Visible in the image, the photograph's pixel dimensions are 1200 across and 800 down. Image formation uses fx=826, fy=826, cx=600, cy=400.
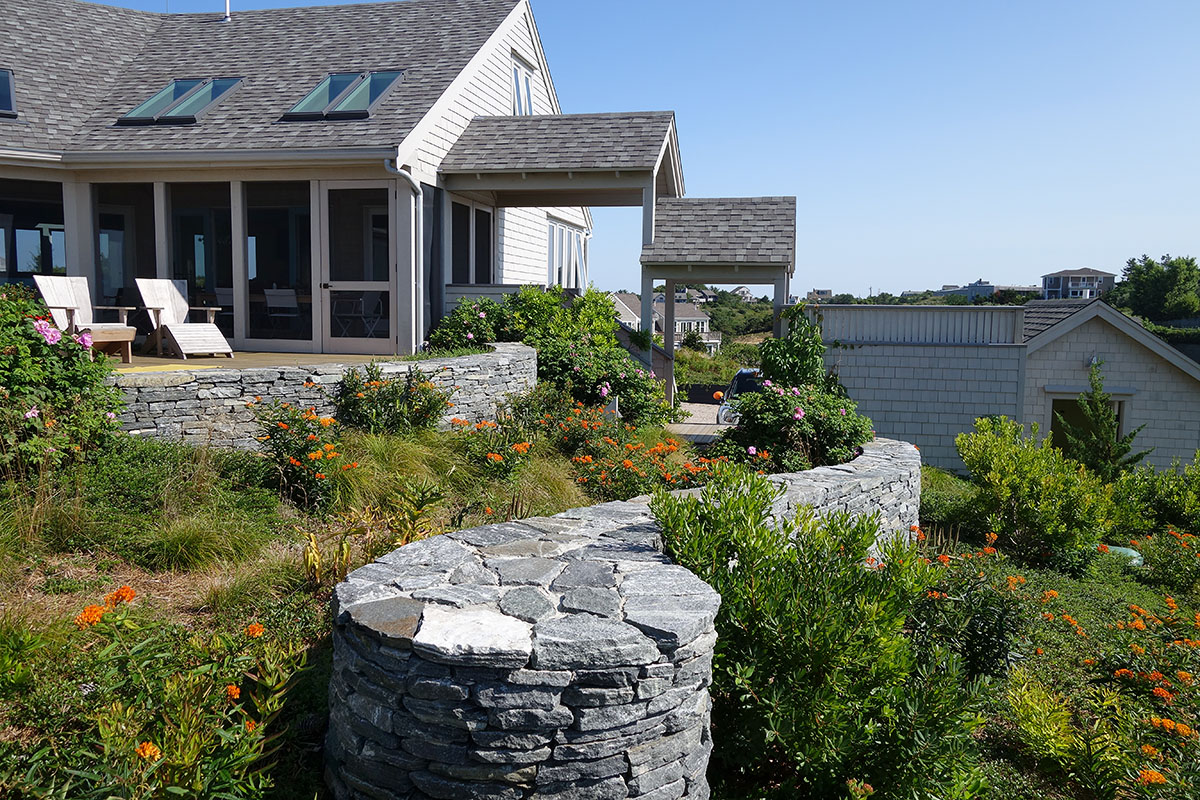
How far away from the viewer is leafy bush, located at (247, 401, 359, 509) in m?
6.27

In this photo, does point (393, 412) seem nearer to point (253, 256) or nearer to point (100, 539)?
point (100, 539)

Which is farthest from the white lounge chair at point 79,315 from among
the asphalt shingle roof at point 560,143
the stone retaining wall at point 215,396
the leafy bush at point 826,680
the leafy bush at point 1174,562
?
the leafy bush at point 1174,562

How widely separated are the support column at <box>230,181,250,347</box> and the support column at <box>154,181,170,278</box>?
0.90 m

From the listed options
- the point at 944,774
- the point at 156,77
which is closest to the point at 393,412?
the point at 944,774

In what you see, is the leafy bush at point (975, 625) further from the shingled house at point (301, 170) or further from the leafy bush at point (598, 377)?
the shingled house at point (301, 170)

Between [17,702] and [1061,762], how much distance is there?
4929 mm

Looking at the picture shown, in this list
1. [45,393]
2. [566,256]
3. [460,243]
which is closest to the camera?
[45,393]

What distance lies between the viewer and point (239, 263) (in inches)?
462

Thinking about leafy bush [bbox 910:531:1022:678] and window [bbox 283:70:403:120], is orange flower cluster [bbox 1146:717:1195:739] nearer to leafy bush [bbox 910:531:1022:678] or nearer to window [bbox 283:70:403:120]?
leafy bush [bbox 910:531:1022:678]

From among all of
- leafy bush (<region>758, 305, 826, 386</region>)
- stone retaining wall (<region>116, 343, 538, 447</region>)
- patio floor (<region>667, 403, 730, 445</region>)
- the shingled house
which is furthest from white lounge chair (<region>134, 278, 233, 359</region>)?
leafy bush (<region>758, 305, 826, 386</region>)

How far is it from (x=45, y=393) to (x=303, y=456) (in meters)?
1.84

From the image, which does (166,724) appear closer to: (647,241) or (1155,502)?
(647,241)

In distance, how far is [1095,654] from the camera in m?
5.75

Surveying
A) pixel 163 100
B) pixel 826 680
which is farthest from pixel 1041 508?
pixel 163 100
